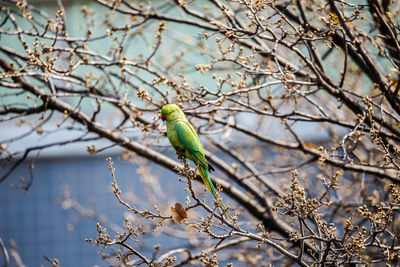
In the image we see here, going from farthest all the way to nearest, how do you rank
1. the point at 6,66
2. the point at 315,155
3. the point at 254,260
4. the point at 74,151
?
the point at 74,151
the point at 254,260
the point at 6,66
the point at 315,155

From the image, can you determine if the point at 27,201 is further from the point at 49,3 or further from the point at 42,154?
the point at 49,3

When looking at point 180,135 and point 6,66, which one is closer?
point 180,135

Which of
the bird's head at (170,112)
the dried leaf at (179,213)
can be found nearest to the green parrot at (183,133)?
the bird's head at (170,112)

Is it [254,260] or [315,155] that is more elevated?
[315,155]

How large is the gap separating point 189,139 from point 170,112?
241 mm

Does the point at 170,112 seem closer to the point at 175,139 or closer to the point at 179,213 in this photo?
the point at 175,139

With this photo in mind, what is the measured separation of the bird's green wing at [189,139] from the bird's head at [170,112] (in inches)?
2.3

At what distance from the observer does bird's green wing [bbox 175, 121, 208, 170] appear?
361cm

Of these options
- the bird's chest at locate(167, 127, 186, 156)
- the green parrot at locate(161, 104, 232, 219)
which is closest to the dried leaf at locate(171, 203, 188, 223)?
the green parrot at locate(161, 104, 232, 219)

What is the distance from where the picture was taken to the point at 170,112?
3592 millimetres

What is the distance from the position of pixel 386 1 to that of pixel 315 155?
1.45 m

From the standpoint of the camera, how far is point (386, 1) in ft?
13.8

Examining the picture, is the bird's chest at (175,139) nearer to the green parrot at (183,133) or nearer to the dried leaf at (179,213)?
the green parrot at (183,133)

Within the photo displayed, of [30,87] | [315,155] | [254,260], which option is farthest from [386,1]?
[30,87]
